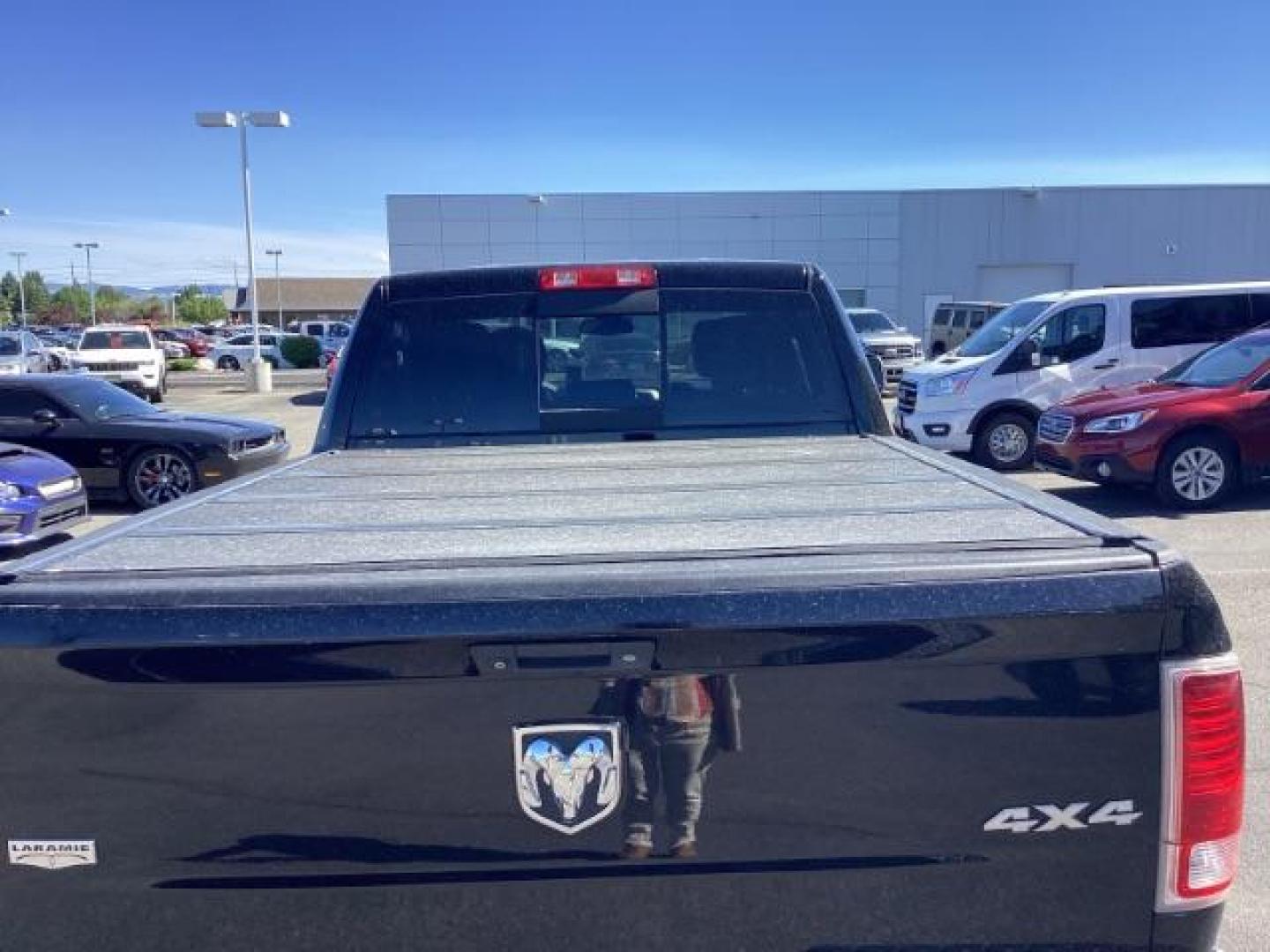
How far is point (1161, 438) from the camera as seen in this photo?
1070 centimetres

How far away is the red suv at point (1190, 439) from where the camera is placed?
35.1 ft

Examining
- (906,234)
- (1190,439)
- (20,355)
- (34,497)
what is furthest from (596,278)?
(906,234)

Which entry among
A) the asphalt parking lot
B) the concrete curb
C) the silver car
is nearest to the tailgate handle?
the asphalt parking lot

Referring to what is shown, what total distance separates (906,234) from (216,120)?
2486 cm

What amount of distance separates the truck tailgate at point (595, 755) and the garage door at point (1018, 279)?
42.5 meters

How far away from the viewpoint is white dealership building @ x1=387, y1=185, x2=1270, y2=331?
40719mm

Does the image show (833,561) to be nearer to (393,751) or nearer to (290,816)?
(393,751)

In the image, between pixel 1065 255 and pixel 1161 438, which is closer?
pixel 1161 438

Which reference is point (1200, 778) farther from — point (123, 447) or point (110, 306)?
point (110, 306)

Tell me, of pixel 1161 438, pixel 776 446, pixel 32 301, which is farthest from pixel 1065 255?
pixel 32 301

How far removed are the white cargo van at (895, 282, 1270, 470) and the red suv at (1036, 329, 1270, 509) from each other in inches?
110

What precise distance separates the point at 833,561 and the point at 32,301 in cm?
14472

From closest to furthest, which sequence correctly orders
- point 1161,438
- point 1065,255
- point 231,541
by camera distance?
point 231,541
point 1161,438
point 1065,255

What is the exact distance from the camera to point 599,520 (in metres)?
2.40
